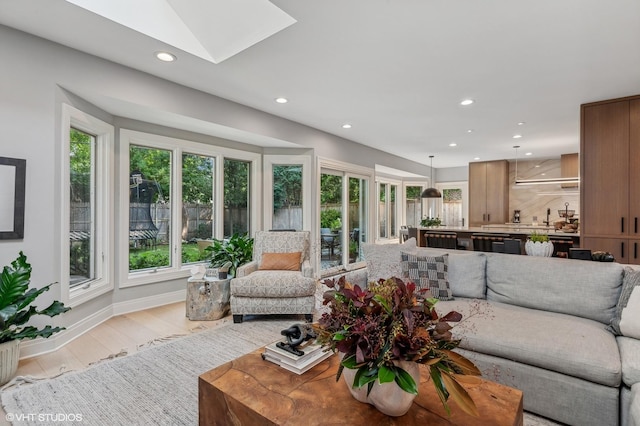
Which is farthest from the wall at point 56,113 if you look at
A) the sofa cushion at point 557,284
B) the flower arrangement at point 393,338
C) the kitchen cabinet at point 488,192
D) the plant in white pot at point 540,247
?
the kitchen cabinet at point 488,192

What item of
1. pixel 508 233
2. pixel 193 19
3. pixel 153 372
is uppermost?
pixel 193 19

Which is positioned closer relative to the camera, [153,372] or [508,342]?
[508,342]

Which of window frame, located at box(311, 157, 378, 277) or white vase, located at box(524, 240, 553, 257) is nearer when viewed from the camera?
white vase, located at box(524, 240, 553, 257)

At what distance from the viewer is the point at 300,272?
3.73m

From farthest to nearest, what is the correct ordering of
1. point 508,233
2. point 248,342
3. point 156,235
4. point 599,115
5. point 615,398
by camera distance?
point 508,233 < point 156,235 < point 599,115 < point 248,342 < point 615,398

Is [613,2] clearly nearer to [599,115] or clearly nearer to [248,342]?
[599,115]

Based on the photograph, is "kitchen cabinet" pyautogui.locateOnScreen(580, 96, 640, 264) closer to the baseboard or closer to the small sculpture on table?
the small sculpture on table

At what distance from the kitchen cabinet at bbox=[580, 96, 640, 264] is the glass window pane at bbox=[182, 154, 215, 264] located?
16.5ft

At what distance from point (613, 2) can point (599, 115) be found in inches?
95.1

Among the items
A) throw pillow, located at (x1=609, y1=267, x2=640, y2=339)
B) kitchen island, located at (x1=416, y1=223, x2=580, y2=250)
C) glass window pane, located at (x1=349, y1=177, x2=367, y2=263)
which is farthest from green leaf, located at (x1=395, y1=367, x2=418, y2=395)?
glass window pane, located at (x1=349, y1=177, x2=367, y2=263)

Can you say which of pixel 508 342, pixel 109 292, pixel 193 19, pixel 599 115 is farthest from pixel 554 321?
pixel 109 292

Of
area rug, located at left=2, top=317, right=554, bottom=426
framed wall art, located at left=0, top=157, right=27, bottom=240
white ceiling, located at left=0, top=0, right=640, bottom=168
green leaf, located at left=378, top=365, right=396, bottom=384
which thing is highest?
white ceiling, located at left=0, top=0, right=640, bottom=168

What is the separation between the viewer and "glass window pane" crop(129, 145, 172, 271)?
3939 mm

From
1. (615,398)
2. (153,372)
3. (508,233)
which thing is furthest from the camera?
(508,233)
